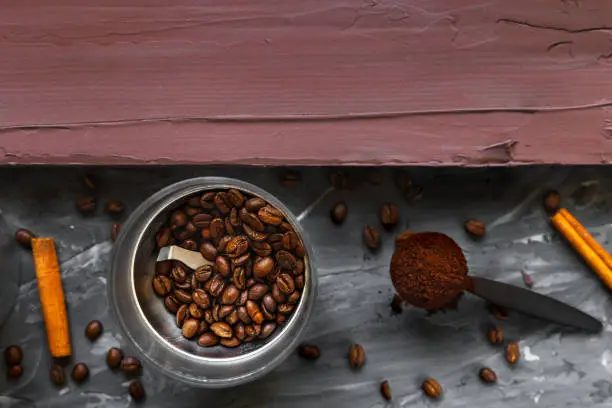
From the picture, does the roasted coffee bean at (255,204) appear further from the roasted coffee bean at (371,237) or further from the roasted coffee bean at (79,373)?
the roasted coffee bean at (79,373)

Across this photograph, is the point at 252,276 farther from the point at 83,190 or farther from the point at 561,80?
the point at 561,80

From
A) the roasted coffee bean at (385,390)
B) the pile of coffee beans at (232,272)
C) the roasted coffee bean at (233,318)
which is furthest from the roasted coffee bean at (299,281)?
the roasted coffee bean at (385,390)

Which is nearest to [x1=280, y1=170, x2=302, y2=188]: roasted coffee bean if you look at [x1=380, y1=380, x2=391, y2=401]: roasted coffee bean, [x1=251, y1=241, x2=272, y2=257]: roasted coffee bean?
[x1=251, y1=241, x2=272, y2=257]: roasted coffee bean

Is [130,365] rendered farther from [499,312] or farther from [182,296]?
[499,312]

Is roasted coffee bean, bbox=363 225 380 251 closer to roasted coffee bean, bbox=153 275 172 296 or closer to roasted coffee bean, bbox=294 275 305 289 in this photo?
roasted coffee bean, bbox=294 275 305 289

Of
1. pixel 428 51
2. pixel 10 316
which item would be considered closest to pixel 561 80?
pixel 428 51

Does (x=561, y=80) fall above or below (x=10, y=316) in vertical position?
above

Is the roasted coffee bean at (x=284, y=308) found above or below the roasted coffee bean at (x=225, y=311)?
above
